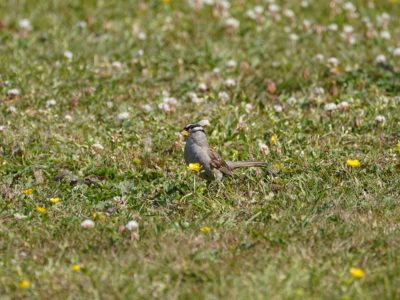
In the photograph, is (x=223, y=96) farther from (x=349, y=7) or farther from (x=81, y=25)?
(x=349, y=7)

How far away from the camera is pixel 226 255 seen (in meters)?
6.28

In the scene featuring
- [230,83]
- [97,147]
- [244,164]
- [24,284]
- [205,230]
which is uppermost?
[24,284]

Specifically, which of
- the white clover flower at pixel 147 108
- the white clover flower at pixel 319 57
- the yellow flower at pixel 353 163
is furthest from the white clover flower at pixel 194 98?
the yellow flower at pixel 353 163

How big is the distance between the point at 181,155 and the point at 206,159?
0.86 m

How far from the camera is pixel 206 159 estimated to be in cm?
802

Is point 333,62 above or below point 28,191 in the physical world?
below

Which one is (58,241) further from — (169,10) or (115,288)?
(169,10)

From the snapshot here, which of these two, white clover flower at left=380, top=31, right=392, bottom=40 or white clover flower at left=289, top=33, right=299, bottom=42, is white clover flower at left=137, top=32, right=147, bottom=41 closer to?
white clover flower at left=289, top=33, right=299, bottom=42

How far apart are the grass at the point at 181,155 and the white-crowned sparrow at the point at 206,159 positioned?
0.15 m

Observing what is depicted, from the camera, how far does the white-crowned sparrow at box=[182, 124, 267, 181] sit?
8.01m

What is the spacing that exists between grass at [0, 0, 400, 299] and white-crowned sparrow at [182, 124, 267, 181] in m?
0.15

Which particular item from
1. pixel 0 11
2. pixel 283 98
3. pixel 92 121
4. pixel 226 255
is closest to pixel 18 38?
pixel 0 11

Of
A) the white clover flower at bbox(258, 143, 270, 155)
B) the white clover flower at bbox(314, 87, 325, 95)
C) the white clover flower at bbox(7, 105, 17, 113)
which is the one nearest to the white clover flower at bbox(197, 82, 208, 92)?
the white clover flower at bbox(314, 87, 325, 95)

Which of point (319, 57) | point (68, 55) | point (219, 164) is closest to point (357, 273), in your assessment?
point (219, 164)
